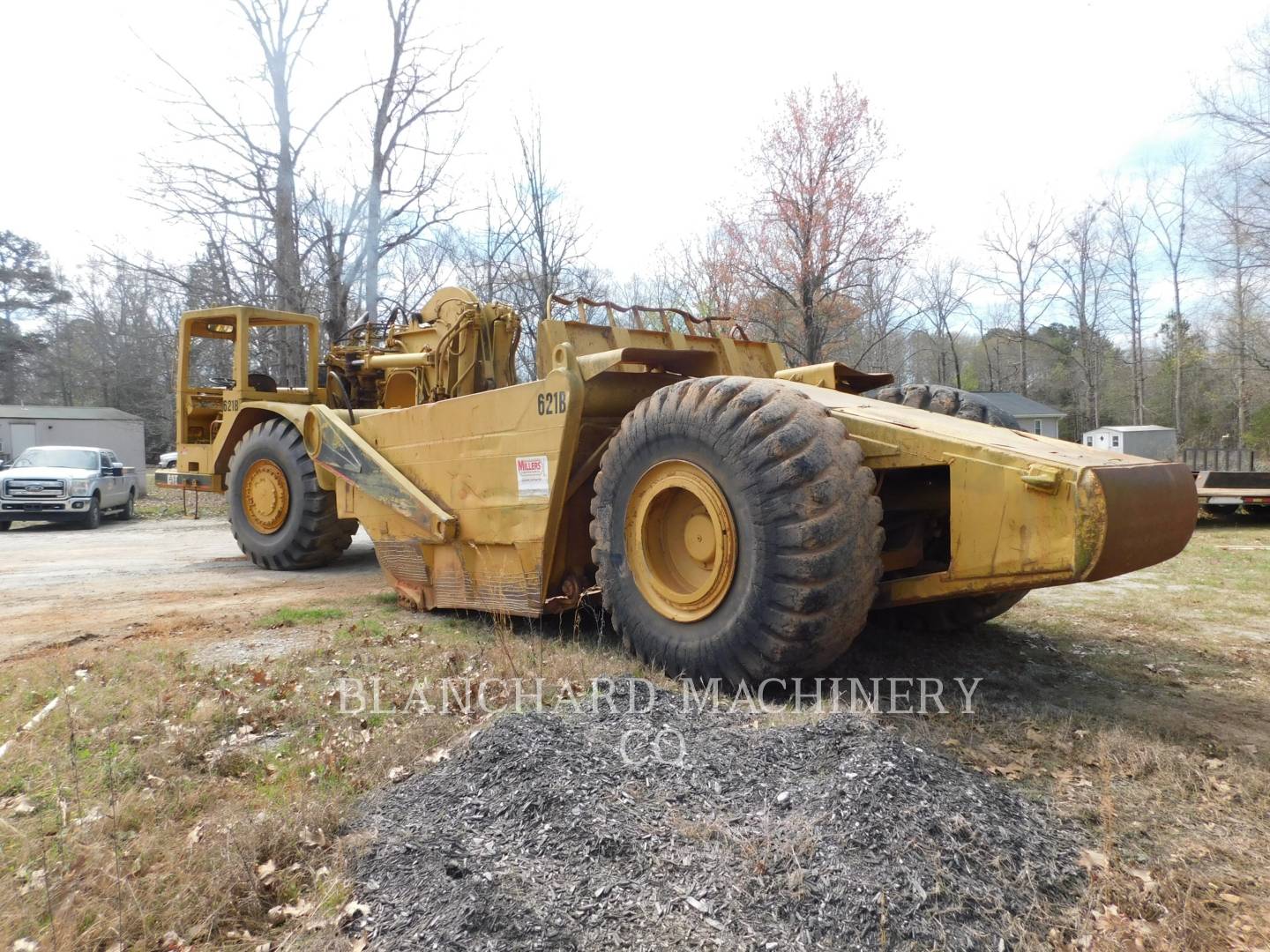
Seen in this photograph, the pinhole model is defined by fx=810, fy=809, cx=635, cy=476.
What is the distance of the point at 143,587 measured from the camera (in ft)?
26.0

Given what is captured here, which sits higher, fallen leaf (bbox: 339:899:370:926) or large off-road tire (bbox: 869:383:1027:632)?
large off-road tire (bbox: 869:383:1027:632)

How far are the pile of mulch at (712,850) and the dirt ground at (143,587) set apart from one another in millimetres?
3831

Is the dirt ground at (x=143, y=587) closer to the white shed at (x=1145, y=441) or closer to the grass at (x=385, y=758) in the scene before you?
the grass at (x=385, y=758)

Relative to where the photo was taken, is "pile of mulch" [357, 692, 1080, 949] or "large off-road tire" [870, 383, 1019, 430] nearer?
"pile of mulch" [357, 692, 1080, 949]

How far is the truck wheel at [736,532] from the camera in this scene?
344 centimetres

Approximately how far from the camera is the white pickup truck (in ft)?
Answer: 48.3

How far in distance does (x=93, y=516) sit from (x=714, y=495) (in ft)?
51.7

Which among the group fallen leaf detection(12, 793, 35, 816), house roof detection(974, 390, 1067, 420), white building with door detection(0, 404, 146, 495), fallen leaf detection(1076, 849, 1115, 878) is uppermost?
house roof detection(974, 390, 1067, 420)

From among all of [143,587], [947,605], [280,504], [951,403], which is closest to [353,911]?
[947,605]

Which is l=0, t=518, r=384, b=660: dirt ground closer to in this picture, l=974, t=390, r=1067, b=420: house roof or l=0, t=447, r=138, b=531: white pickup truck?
l=0, t=447, r=138, b=531: white pickup truck

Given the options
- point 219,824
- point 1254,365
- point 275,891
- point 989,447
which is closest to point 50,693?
point 219,824

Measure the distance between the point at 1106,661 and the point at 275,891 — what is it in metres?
4.48

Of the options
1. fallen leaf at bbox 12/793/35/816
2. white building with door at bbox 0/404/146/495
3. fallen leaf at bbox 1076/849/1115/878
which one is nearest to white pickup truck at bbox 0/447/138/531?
fallen leaf at bbox 12/793/35/816

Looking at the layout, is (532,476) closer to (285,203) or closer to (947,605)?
(947,605)
